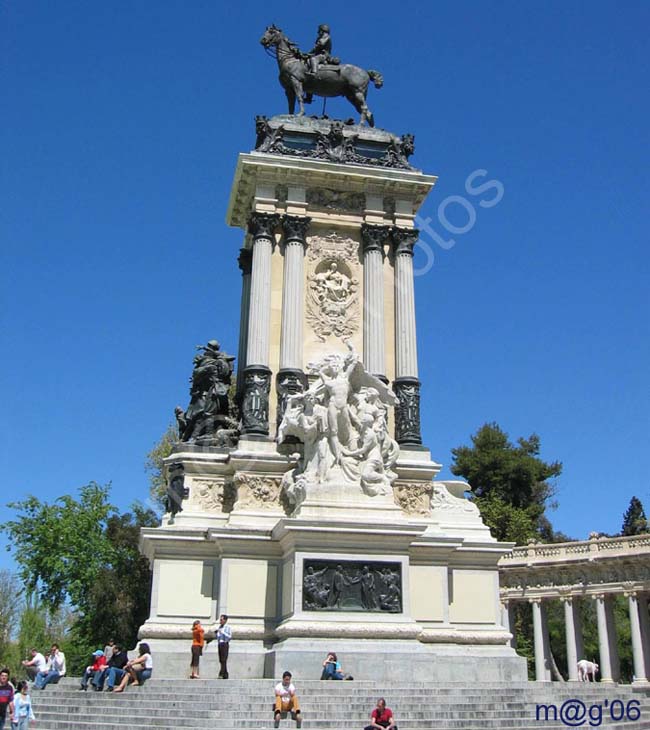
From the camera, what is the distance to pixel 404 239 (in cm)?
2398

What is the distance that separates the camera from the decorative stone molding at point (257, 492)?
20356mm

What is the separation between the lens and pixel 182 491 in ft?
68.1

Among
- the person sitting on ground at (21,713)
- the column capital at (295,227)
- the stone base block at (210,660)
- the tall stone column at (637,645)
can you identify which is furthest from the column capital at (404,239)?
the tall stone column at (637,645)

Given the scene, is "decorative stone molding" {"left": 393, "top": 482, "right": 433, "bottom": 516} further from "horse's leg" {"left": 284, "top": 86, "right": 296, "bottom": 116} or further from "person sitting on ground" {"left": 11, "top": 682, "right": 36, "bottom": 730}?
"horse's leg" {"left": 284, "top": 86, "right": 296, "bottom": 116}

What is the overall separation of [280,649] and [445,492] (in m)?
6.42

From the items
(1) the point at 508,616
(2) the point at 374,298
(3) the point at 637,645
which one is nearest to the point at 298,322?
(2) the point at 374,298

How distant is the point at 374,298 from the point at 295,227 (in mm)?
2737

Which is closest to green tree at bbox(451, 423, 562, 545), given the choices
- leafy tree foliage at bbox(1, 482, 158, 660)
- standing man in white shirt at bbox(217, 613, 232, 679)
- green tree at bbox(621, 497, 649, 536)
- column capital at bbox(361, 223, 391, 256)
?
green tree at bbox(621, 497, 649, 536)

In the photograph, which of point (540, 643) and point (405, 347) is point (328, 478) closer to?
point (405, 347)

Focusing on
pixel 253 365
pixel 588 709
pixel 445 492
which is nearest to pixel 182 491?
pixel 253 365

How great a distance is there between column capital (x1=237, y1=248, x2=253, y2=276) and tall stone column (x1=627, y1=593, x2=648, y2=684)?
21229 mm

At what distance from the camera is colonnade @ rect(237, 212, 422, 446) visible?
71.4 ft

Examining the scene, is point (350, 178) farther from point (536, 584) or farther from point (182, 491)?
point (536, 584)

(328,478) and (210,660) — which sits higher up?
(328,478)
